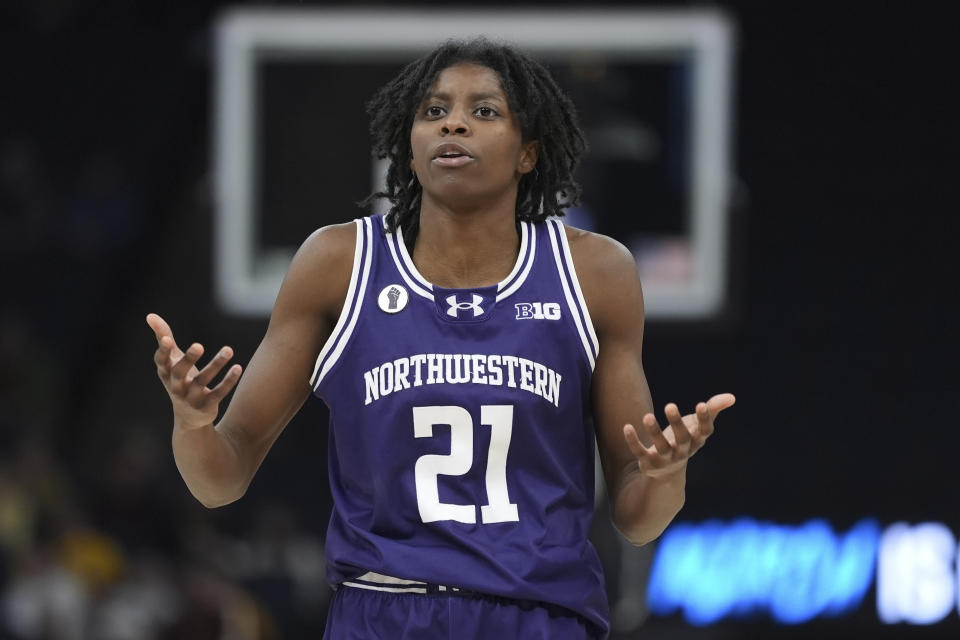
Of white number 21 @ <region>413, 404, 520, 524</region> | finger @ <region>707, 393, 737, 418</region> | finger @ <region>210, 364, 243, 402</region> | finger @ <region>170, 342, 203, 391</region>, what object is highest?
finger @ <region>170, 342, 203, 391</region>

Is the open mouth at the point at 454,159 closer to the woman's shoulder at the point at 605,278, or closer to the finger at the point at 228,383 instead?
the woman's shoulder at the point at 605,278

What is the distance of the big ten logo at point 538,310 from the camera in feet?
9.52

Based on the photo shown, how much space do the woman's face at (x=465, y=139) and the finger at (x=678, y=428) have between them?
60 centimetres

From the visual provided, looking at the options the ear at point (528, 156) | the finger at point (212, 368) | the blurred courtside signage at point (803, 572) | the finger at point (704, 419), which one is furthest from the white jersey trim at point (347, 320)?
the blurred courtside signage at point (803, 572)

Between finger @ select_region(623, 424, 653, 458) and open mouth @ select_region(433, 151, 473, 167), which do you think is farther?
open mouth @ select_region(433, 151, 473, 167)

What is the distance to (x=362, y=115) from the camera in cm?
732

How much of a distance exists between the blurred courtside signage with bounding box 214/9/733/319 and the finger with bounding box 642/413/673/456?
415 cm

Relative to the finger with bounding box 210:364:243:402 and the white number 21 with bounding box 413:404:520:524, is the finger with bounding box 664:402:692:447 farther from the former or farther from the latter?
the finger with bounding box 210:364:243:402

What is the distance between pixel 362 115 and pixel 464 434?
4.71 m

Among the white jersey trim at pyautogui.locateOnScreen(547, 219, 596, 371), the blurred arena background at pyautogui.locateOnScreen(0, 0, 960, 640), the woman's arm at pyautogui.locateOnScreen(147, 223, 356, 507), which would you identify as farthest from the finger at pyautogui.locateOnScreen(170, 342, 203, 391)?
the blurred arena background at pyautogui.locateOnScreen(0, 0, 960, 640)

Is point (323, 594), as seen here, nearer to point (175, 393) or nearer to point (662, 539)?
point (662, 539)

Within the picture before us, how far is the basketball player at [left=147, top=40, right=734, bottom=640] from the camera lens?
277cm

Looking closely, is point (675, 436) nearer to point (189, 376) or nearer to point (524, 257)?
point (524, 257)

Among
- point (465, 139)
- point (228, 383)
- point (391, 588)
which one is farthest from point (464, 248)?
point (391, 588)
